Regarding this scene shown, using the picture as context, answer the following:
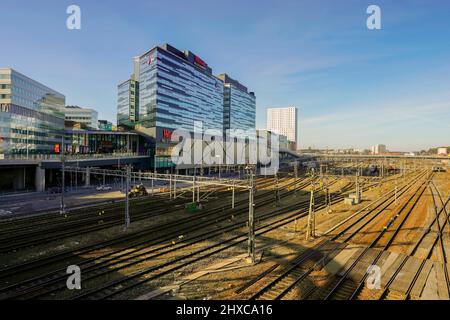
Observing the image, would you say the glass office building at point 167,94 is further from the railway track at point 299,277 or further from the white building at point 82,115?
the white building at point 82,115

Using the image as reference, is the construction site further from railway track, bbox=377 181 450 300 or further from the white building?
the white building

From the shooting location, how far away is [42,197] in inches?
1640

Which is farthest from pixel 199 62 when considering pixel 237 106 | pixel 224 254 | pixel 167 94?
pixel 224 254

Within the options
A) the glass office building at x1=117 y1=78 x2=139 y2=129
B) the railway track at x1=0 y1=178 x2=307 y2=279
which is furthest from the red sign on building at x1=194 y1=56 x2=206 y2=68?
the railway track at x1=0 y1=178 x2=307 y2=279

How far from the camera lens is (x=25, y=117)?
224 feet

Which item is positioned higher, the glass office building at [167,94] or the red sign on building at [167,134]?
the glass office building at [167,94]

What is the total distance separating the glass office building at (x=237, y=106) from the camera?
476 ft

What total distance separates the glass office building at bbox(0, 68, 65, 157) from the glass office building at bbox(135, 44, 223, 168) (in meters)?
26.7

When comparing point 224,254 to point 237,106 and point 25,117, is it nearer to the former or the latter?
point 25,117

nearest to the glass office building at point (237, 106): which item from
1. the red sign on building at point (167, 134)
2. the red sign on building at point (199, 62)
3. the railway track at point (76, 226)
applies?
the red sign on building at point (199, 62)

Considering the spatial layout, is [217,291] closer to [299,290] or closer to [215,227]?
[299,290]

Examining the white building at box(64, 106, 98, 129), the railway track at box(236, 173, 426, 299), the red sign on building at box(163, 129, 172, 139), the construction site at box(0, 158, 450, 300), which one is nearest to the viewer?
the railway track at box(236, 173, 426, 299)

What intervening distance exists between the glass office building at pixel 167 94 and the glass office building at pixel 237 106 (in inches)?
1482

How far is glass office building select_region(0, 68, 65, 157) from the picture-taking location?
63.2 m
